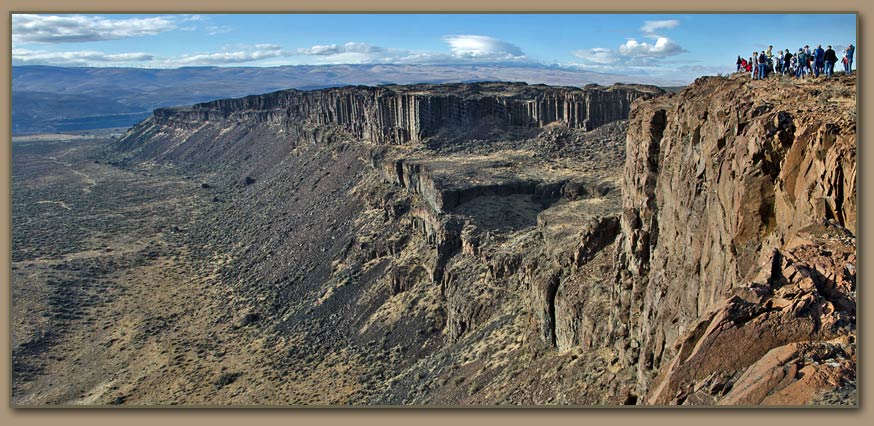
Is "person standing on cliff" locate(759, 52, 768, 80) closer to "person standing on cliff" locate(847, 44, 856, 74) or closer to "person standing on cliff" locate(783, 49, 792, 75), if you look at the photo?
"person standing on cliff" locate(783, 49, 792, 75)

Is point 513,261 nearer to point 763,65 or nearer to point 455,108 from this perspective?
point 763,65

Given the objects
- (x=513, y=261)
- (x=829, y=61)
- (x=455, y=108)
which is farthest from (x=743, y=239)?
(x=455, y=108)

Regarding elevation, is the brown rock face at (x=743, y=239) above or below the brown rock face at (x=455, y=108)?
below

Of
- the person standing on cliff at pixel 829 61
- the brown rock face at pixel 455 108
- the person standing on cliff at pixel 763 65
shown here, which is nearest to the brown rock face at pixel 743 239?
the person standing on cliff at pixel 763 65

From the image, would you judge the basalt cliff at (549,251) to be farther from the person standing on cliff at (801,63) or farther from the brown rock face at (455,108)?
the person standing on cliff at (801,63)

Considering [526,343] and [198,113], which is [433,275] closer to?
[526,343]

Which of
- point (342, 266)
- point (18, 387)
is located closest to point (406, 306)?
point (342, 266)

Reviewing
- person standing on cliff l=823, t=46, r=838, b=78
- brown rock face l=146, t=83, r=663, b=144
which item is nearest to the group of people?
person standing on cliff l=823, t=46, r=838, b=78
